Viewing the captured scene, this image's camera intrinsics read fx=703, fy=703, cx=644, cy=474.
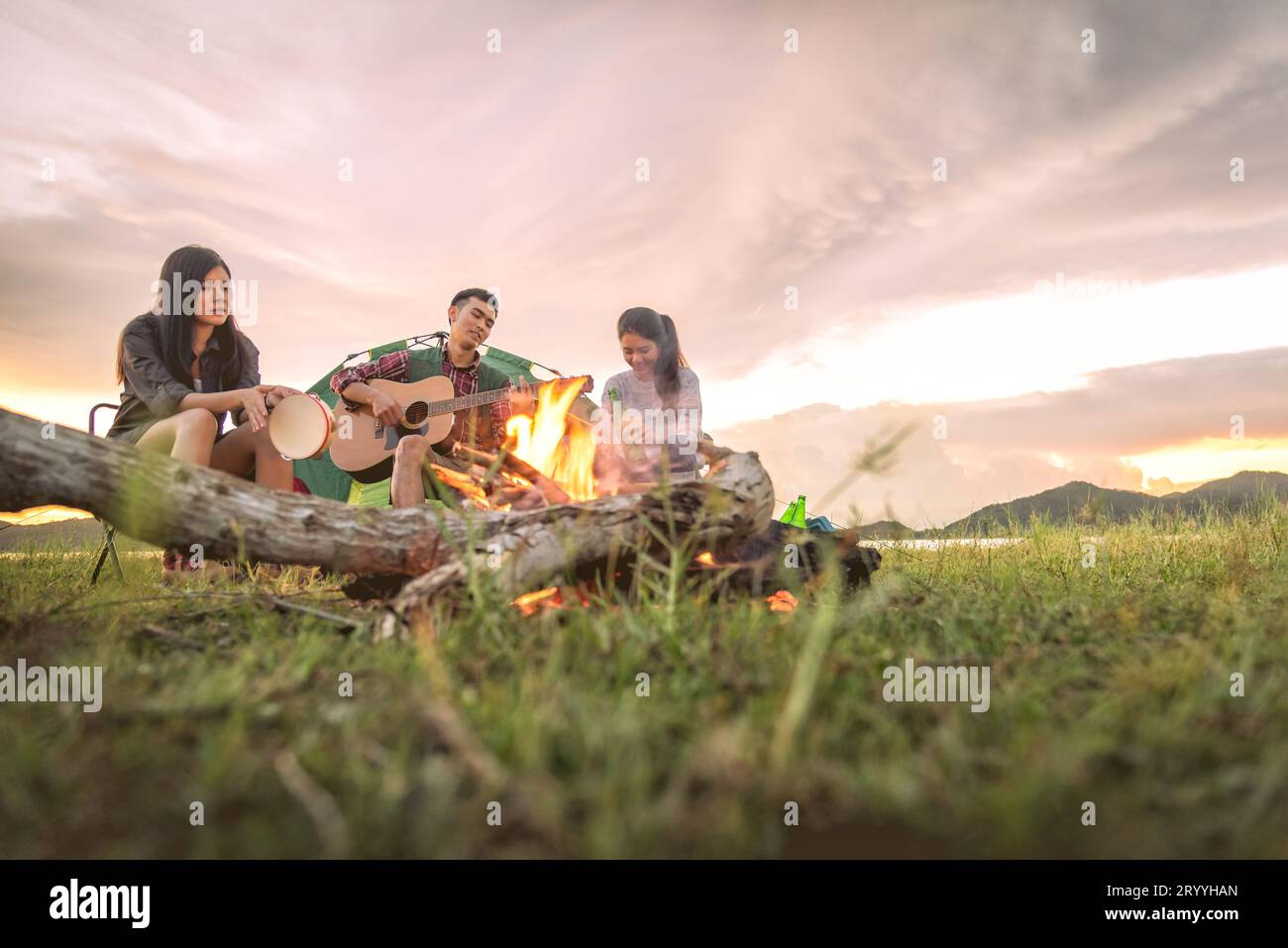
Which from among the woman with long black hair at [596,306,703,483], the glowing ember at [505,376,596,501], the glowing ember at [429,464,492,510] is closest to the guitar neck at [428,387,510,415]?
the glowing ember at [505,376,596,501]

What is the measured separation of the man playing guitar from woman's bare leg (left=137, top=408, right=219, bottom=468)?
5.36 ft

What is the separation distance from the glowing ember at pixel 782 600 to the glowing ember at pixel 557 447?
172cm

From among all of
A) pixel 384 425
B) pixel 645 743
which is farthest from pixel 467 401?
pixel 645 743

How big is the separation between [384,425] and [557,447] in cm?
234

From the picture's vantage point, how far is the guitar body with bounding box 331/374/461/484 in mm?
7070

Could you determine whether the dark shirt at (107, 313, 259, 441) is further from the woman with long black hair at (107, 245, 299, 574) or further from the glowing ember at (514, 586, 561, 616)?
the glowing ember at (514, 586, 561, 616)

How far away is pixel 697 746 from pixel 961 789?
54cm

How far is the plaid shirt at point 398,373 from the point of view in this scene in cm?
721

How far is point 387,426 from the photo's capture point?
23.4ft

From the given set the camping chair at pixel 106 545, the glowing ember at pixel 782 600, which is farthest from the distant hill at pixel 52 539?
the glowing ember at pixel 782 600

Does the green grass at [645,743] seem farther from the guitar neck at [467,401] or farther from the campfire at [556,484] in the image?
the guitar neck at [467,401]

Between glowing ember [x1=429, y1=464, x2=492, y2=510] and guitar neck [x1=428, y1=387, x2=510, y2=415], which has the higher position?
guitar neck [x1=428, y1=387, x2=510, y2=415]
